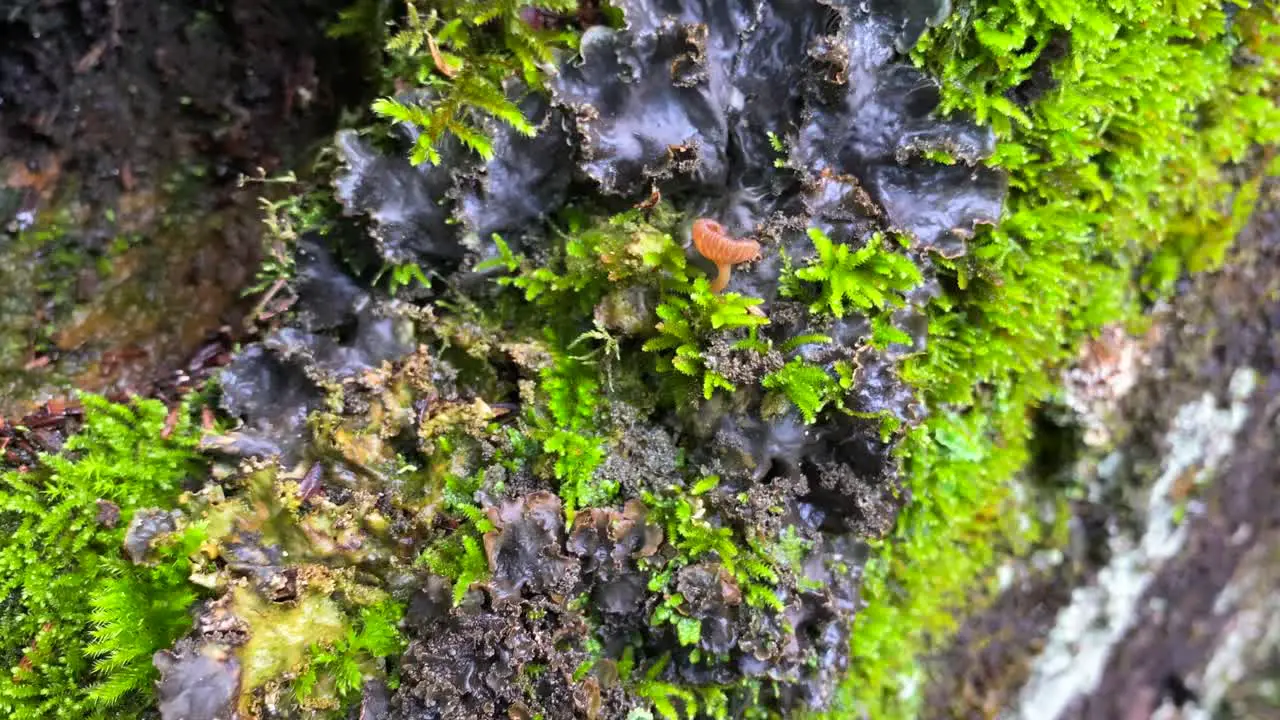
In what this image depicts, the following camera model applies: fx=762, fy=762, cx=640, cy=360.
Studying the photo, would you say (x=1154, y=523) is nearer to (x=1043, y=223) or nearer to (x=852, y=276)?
(x=1043, y=223)

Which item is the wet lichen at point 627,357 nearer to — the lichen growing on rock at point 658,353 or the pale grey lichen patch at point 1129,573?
the lichen growing on rock at point 658,353

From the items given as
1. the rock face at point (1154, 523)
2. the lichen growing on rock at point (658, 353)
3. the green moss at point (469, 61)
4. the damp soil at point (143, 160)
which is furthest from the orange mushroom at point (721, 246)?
the rock face at point (1154, 523)

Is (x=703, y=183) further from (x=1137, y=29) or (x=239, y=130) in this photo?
(x=239, y=130)

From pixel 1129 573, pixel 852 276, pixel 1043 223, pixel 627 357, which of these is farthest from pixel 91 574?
pixel 1129 573

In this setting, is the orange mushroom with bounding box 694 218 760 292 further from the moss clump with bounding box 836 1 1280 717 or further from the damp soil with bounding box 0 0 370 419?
the damp soil with bounding box 0 0 370 419

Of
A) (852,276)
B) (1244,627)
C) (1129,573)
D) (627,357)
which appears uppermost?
(852,276)

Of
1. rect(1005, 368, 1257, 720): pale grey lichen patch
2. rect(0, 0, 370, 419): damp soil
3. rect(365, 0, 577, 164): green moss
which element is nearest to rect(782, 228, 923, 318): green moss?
rect(365, 0, 577, 164): green moss
